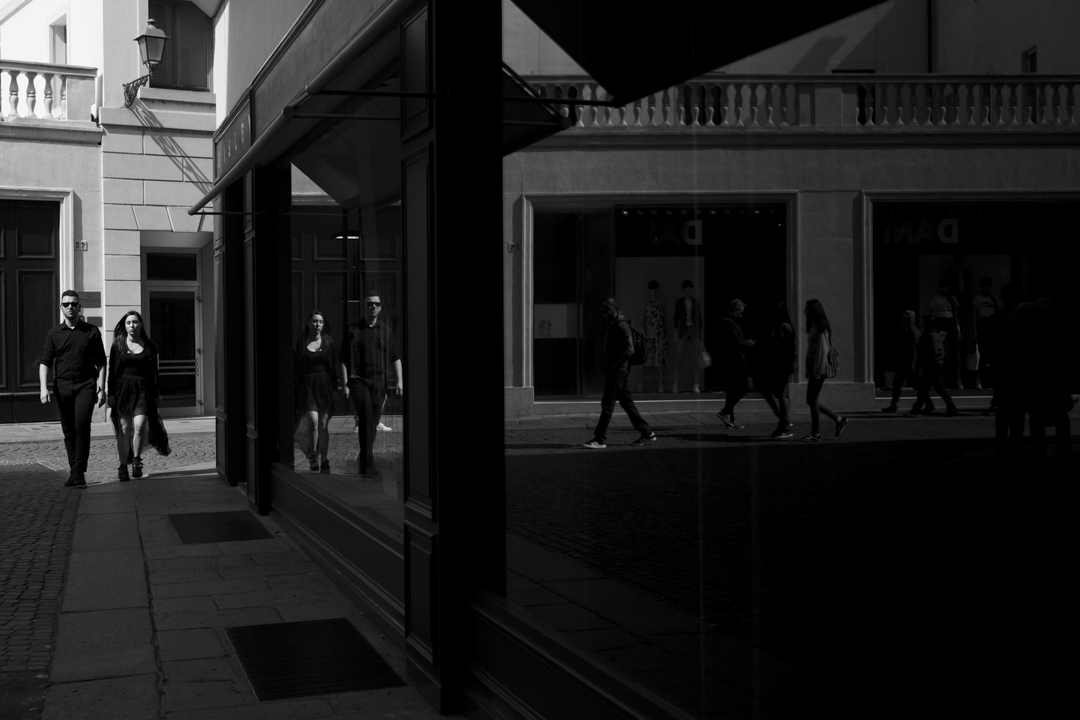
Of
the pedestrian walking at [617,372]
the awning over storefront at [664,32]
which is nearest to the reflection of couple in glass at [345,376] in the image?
the awning over storefront at [664,32]

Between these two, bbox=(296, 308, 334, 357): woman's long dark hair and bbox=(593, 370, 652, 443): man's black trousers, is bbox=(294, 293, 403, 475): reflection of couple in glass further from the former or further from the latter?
bbox=(593, 370, 652, 443): man's black trousers

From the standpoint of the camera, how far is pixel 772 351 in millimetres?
2768

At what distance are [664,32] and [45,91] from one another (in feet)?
61.7

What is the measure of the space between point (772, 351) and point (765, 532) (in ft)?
1.64

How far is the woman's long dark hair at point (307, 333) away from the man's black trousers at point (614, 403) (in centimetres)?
539

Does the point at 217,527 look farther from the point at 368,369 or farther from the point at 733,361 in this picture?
the point at 733,361

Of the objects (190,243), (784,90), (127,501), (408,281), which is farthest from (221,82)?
(784,90)

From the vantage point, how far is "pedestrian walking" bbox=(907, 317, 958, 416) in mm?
2145

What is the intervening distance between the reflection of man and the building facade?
13112mm

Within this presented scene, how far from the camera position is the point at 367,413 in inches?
298

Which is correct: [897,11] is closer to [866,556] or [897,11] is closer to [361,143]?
[866,556]

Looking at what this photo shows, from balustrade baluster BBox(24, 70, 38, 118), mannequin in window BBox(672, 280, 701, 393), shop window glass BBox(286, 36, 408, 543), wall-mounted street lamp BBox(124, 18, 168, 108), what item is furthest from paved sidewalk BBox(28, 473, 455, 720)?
balustrade baluster BBox(24, 70, 38, 118)

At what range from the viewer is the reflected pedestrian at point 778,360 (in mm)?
2713

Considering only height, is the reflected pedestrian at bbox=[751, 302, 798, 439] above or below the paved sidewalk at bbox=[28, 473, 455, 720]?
above
